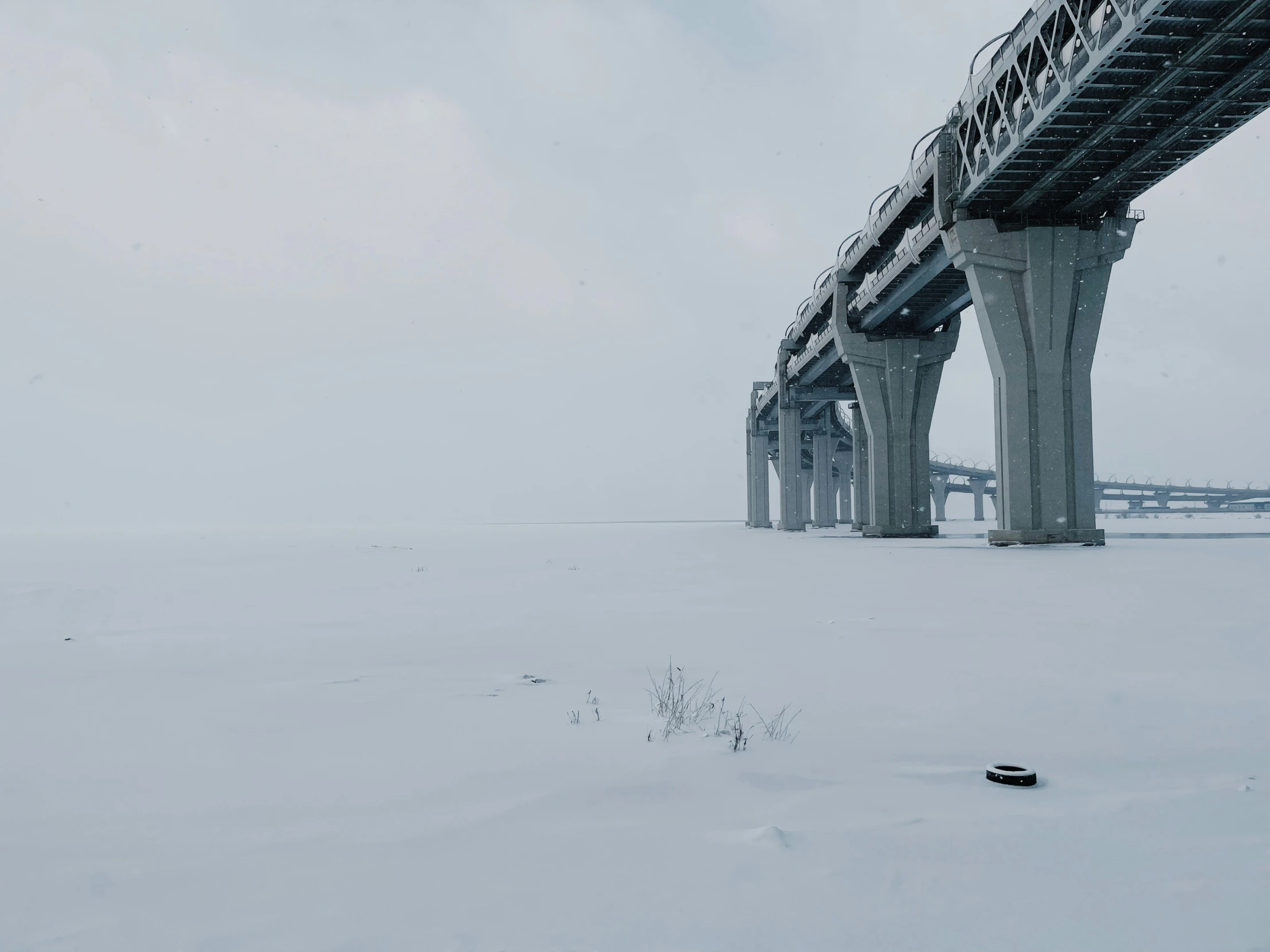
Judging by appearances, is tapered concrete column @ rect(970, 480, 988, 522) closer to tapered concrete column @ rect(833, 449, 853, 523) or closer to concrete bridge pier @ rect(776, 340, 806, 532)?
tapered concrete column @ rect(833, 449, 853, 523)

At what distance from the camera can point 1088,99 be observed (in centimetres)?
1930

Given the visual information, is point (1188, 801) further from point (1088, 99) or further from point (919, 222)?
point (919, 222)

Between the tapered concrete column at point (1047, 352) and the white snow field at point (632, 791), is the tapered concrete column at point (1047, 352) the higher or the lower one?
the higher one

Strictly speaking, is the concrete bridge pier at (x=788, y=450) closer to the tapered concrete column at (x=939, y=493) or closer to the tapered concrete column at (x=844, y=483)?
the tapered concrete column at (x=844, y=483)

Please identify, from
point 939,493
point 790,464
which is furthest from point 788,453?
point 939,493

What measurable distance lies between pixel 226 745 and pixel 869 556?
2049 cm

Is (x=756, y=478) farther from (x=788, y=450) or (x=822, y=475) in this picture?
(x=788, y=450)

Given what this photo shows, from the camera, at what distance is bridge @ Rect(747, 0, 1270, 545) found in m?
18.2

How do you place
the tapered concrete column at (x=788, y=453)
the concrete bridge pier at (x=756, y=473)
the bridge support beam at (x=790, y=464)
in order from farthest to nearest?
the concrete bridge pier at (x=756, y=473) < the bridge support beam at (x=790, y=464) < the tapered concrete column at (x=788, y=453)

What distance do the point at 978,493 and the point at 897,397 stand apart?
103m

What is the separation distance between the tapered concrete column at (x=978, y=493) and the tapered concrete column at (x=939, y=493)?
5.27 m

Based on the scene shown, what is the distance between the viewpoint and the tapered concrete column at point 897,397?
40.5m

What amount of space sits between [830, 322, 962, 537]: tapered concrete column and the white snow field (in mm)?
32545

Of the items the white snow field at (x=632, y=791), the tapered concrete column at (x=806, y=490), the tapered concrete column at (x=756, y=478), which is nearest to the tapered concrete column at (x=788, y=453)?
the tapered concrete column at (x=756, y=478)
